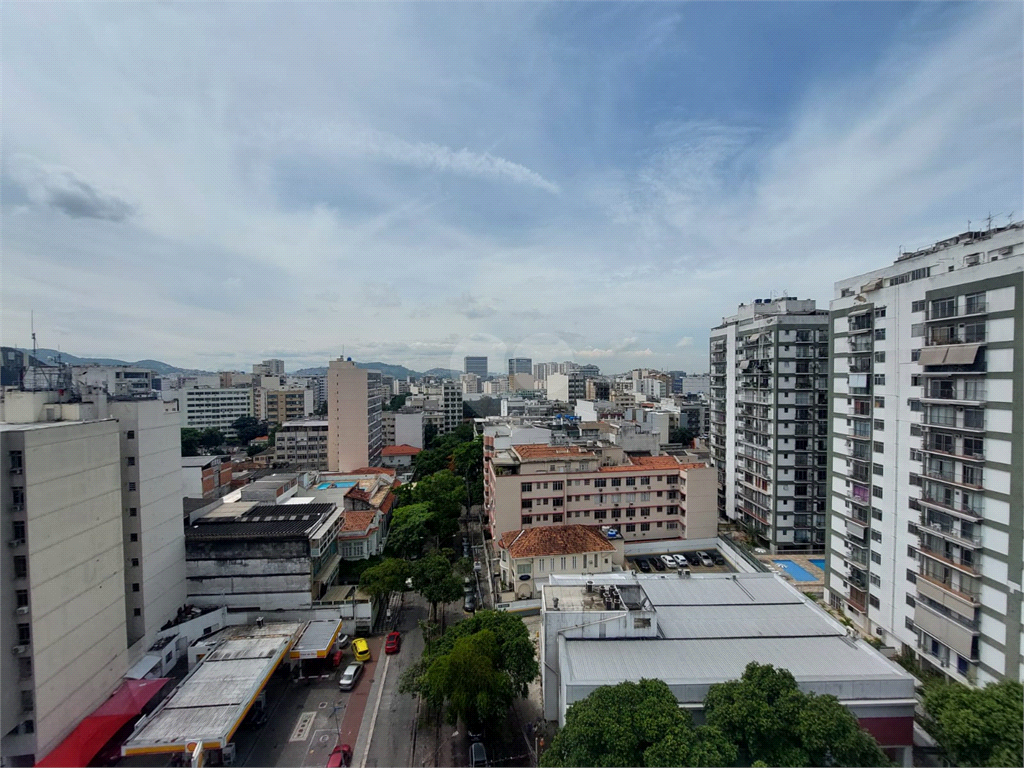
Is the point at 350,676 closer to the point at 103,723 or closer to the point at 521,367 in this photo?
the point at 103,723

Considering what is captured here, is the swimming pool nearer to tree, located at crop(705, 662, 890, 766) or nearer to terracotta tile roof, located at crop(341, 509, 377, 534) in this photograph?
tree, located at crop(705, 662, 890, 766)

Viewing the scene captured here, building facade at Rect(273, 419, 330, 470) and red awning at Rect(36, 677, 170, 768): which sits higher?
building facade at Rect(273, 419, 330, 470)

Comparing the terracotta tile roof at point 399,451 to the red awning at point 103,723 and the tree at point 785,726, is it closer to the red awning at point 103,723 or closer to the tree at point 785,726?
the red awning at point 103,723

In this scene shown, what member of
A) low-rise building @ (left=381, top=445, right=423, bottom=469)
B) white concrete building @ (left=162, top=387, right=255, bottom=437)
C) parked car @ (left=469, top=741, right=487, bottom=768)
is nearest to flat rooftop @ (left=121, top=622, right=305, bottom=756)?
parked car @ (left=469, top=741, right=487, bottom=768)

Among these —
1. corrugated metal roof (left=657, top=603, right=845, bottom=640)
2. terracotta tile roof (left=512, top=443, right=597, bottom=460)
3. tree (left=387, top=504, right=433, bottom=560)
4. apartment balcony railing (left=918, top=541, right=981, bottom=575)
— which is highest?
terracotta tile roof (left=512, top=443, right=597, bottom=460)

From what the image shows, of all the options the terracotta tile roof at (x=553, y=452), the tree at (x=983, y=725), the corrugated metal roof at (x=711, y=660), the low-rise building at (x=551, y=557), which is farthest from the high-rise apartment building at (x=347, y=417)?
the tree at (x=983, y=725)

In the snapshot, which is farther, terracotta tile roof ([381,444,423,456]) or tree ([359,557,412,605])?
terracotta tile roof ([381,444,423,456])

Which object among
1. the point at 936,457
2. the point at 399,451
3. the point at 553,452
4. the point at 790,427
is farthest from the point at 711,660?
the point at 399,451
